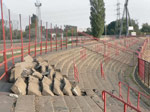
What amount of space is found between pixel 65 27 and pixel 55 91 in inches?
485

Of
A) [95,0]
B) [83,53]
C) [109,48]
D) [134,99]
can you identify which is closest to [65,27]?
[83,53]

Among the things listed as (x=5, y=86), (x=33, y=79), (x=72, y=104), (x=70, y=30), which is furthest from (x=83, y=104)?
(x=70, y=30)

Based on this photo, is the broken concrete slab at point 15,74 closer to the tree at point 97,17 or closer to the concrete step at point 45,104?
the concrete step at point 45,104

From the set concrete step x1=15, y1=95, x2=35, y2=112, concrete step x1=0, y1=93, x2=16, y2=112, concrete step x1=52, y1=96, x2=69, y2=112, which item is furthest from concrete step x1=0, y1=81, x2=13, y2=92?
concrete step x1=52, y1=96, x2=69, y2=112

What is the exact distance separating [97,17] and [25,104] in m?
35.7

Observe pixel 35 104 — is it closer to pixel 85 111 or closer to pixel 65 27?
pixel 85 111

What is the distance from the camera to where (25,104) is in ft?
14.6

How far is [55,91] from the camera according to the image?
5.73m

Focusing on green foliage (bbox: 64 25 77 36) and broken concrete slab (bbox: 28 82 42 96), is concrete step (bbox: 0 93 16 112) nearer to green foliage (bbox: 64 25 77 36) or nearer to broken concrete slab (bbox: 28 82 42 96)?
broken concrete slab (bbox: 28 82 42 96)

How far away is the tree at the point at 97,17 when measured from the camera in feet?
124

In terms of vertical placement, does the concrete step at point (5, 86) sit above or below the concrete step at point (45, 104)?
above

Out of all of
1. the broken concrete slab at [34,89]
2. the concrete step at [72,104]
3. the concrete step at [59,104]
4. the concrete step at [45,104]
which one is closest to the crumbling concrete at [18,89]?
the broken concrete slab at [34,89]

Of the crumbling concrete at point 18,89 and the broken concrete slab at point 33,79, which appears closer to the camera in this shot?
the crumbling concrete at point 18,89

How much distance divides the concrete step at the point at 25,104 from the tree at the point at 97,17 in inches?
1323
